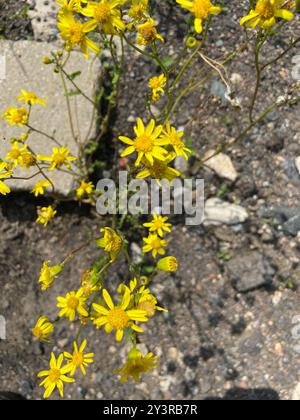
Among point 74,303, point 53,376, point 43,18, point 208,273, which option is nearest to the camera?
point 74,303

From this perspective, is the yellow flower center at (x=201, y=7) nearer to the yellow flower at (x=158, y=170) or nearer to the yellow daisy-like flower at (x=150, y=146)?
the yellow daisy-like flower at (x=150, y=146)

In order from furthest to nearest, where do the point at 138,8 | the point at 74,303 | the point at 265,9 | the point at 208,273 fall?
the point at 208,273 < the point at 74,303 < the point at 138,8 < the point at 265,9

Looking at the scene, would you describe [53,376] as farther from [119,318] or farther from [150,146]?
[150,146]

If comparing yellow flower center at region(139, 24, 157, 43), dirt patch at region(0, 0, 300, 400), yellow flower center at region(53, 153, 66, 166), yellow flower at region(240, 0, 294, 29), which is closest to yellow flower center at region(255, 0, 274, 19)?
yellow flower at region(240, 0, 294, 29)

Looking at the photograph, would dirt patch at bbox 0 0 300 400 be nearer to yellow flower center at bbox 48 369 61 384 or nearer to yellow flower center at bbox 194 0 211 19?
yellow flower center at bbox 48 369 61 384

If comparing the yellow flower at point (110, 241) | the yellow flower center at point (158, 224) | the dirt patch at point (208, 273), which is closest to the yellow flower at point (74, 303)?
the yellow flower at point (110, 241)

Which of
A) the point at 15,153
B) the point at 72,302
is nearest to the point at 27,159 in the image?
the point at 15,153
